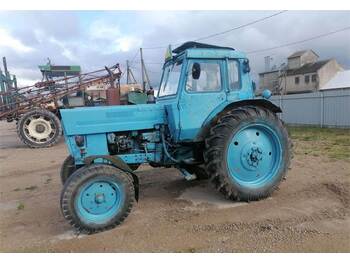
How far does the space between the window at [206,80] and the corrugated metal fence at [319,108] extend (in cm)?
1185

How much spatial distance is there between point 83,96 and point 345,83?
1234 inches

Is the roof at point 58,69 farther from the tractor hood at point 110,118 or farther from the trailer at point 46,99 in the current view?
the tractor hood at point 110,118

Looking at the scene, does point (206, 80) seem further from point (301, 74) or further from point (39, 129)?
point (301, 74)

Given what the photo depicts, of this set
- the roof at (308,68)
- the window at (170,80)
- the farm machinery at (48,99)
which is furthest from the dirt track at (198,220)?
the roof at (308,68)

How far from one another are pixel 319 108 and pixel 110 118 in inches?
555

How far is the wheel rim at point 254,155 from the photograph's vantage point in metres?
5.11

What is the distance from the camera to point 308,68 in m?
43.4

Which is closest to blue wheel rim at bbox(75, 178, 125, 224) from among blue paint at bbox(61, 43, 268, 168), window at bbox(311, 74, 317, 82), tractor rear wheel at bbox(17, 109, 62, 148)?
blue paint at bbox(61, 43, 268, 168)

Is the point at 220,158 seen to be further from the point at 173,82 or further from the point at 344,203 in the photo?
the point at 344,203

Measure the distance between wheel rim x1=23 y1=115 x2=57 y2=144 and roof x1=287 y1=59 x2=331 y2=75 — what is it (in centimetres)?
3695

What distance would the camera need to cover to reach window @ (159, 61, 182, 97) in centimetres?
524

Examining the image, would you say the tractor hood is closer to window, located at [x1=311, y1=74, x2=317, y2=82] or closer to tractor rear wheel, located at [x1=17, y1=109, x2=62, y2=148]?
tractor rear wheel, located at [x1=17, y1=109, x2=62, y2=148]

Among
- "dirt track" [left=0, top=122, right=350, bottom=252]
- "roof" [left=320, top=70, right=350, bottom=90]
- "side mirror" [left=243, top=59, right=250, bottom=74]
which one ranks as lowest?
"roof" [left=320, top=70, right=350, bottom=90]

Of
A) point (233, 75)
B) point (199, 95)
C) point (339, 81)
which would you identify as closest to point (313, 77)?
point (339, 81)
